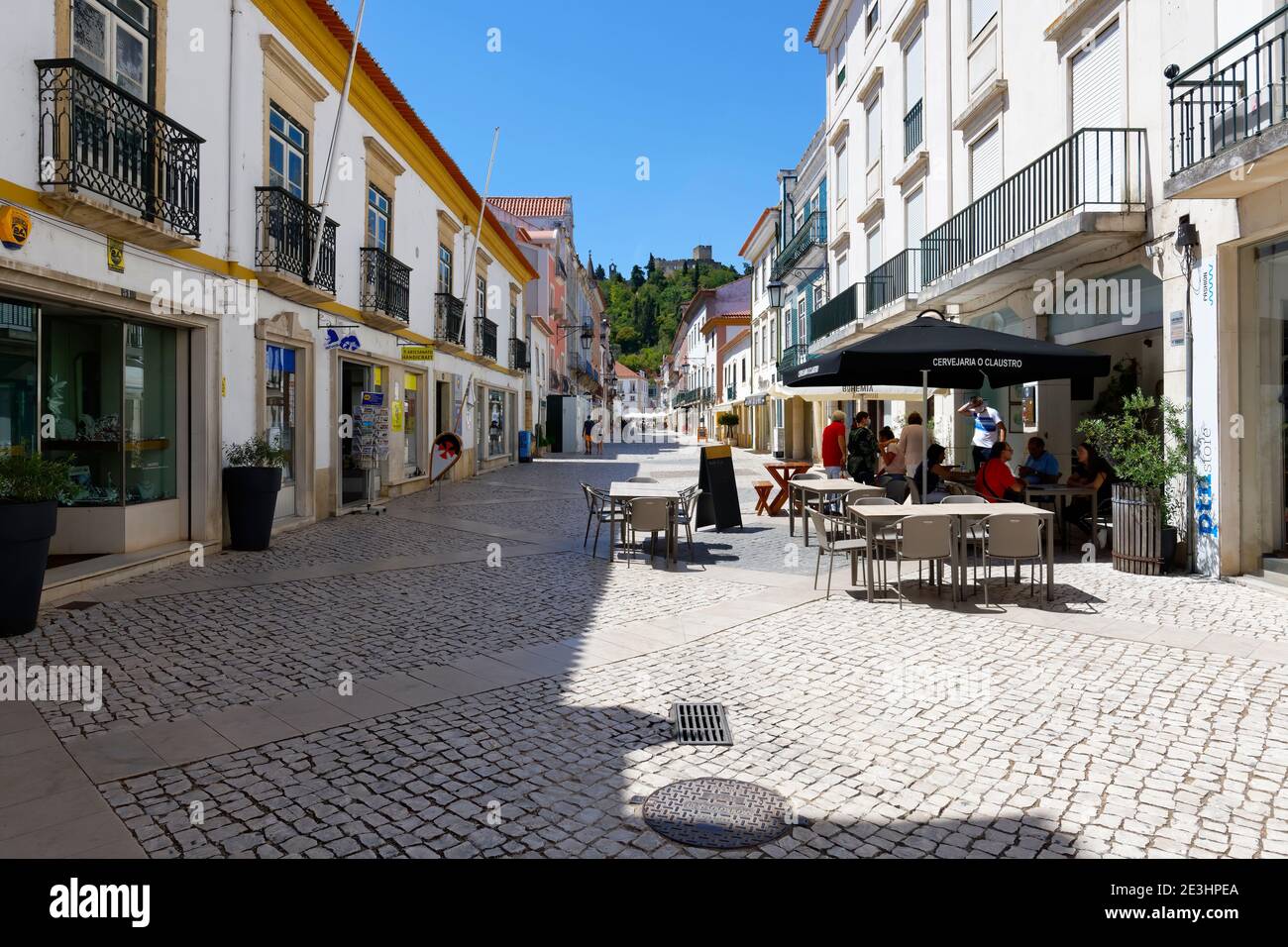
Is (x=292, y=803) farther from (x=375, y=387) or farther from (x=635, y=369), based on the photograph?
(x=635, y=369)

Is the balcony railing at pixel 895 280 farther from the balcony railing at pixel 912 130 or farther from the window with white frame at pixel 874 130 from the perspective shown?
the window with white frame at pixel 874 130

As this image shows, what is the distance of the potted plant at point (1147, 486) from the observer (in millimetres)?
8117

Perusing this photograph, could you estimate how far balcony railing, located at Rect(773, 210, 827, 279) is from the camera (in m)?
25.2

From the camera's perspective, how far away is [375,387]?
1531 cm

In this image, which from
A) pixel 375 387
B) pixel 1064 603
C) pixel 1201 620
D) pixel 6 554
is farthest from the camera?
pixel 375 387

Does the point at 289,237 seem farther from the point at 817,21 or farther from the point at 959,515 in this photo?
the point at 817,21

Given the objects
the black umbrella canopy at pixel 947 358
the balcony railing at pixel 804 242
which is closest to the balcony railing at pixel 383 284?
the black umbrella canopy at pixel 947 358

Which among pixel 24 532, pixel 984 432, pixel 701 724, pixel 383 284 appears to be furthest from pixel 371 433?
pixel 701 724

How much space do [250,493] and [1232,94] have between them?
10.9 meters

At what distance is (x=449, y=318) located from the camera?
1973cm

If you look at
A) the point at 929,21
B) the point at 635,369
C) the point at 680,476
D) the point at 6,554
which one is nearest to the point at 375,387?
the point at 680,476

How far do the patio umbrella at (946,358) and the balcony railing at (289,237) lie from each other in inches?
280

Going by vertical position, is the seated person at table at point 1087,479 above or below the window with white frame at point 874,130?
below

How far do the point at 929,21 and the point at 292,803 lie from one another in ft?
56.6
